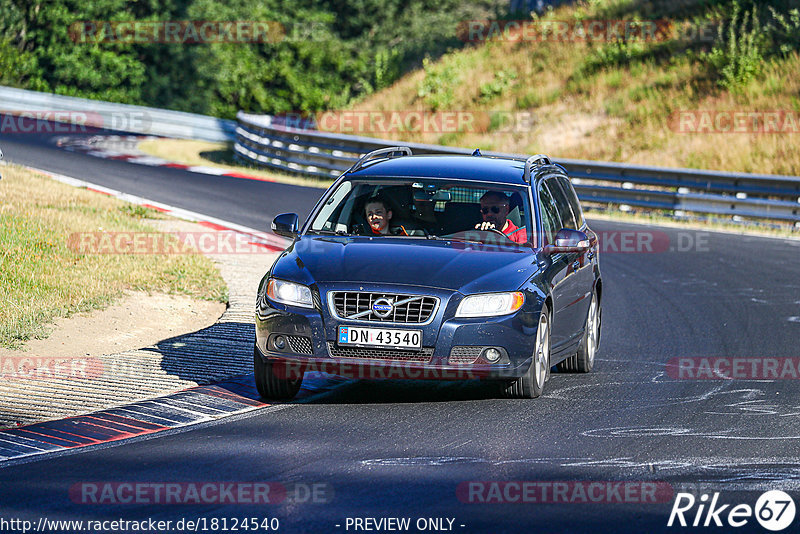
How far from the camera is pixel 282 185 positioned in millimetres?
26406

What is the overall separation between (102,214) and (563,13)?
28649 millimetres

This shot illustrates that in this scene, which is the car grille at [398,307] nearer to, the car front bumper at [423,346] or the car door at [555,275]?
the car front bumper at [423,346]

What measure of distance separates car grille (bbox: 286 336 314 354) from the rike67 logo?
303 cm

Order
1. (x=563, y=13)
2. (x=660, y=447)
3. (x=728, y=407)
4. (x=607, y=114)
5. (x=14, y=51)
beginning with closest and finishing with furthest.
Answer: (x=660, y=447) → (x=728, y=407) → (x=607, y=114) → (x=563, y=13) → (x=14, y=51)

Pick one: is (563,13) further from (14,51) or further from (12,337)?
(12,337)

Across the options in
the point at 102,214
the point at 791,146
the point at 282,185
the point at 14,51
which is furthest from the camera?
the point at 14,51

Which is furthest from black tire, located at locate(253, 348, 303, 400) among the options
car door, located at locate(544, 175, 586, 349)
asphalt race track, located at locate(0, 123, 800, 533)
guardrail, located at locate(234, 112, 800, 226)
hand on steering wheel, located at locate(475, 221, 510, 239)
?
guardrail, located at locate(234, 112, 800, 226)

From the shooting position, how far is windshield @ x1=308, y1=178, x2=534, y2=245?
9508mm

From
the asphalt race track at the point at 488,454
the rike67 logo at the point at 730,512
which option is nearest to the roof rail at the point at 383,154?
the asphalt race track at the point at 488,454

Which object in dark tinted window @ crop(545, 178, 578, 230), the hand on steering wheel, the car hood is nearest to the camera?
the car hood

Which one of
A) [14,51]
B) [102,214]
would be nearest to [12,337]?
[102,214]

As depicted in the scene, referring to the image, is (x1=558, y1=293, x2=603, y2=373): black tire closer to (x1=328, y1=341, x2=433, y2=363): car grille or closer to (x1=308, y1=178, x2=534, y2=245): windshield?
(x1=308, y1=178, x2=534, y2=245): windshield

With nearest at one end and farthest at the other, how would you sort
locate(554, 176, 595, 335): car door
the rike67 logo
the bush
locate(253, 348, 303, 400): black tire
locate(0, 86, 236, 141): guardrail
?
1. the rike67 logo
2. locate(253, 348, 303, 400): black tire
3. locate(554, 176, 595, 335): car door
4. the bush
5. locate(0, 86, 236, 141): guardrail

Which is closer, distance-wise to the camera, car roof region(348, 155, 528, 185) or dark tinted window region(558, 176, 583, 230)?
car roof region(348, 155, 528, 185)
